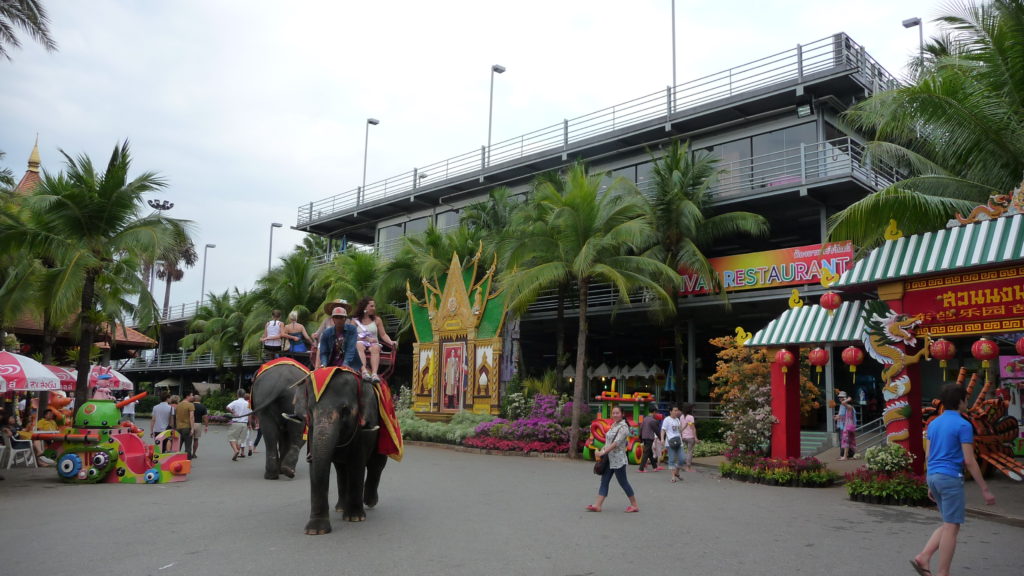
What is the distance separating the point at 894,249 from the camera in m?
11.6

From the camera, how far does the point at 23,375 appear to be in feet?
40.0

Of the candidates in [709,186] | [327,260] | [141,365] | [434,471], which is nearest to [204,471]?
[434,471]

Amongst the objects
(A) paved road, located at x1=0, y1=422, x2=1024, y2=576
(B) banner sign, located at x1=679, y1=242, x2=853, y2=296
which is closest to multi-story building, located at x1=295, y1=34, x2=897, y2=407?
(B) banner sign, located at x1=679, y1=242, x2=853, y2=296

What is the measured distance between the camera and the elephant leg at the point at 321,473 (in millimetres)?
7633

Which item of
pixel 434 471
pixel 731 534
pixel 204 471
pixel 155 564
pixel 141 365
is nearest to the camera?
pixel 155 564

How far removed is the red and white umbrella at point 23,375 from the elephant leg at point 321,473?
730 cm

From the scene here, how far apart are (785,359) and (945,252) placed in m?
3.85

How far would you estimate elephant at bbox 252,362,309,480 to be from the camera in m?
12.7

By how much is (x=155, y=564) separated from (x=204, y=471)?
27.2ft

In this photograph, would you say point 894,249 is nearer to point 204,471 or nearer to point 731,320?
point 204,471

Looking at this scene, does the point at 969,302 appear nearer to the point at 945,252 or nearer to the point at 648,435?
the point at 945,252

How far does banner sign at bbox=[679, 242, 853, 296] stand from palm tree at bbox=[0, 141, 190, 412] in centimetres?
1516

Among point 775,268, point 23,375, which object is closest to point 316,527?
point 23,375

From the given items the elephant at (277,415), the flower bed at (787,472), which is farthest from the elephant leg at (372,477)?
the flower bed at (787,472)
